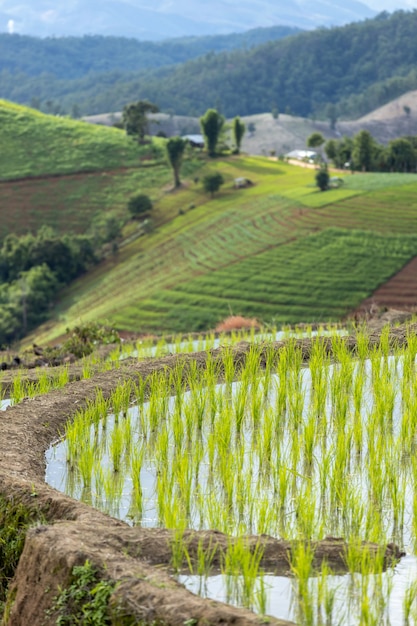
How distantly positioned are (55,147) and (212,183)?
91.7 ft

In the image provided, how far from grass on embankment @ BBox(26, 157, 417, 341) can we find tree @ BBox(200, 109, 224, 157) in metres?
15.3

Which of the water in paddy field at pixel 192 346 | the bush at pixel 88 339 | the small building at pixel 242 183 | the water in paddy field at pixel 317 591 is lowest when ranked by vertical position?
the water in paddy field at pixel 317 591

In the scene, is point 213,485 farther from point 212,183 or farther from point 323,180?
point 212,183

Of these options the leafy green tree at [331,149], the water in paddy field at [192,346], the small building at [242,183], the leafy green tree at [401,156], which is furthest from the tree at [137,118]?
the water in paddy field at [192,346]

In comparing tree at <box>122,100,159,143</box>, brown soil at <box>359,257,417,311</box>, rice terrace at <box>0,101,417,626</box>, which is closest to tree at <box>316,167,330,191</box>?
brown soil at <box>359,257,417,311</box>

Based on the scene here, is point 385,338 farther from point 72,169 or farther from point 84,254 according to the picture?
point 72,169

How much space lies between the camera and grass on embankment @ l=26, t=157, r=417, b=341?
62.8 metres

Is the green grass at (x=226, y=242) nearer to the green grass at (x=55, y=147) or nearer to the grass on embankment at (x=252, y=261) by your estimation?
the grass on embankment at (x=252, y=261)

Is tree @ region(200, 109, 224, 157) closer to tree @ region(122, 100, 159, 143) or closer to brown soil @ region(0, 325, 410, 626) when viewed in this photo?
tree @ region(122, 100, 159, 143)

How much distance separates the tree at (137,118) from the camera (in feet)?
394

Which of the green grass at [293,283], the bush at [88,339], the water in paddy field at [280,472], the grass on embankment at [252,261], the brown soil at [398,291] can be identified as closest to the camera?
the water in paddy field at [280,472]

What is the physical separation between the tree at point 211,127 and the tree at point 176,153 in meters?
7.36

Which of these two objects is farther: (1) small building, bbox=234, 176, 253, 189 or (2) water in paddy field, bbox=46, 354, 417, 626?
(1) small building, bbox=234, 176, 253, 189

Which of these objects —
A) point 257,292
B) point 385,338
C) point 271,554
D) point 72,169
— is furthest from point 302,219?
point 271,554
